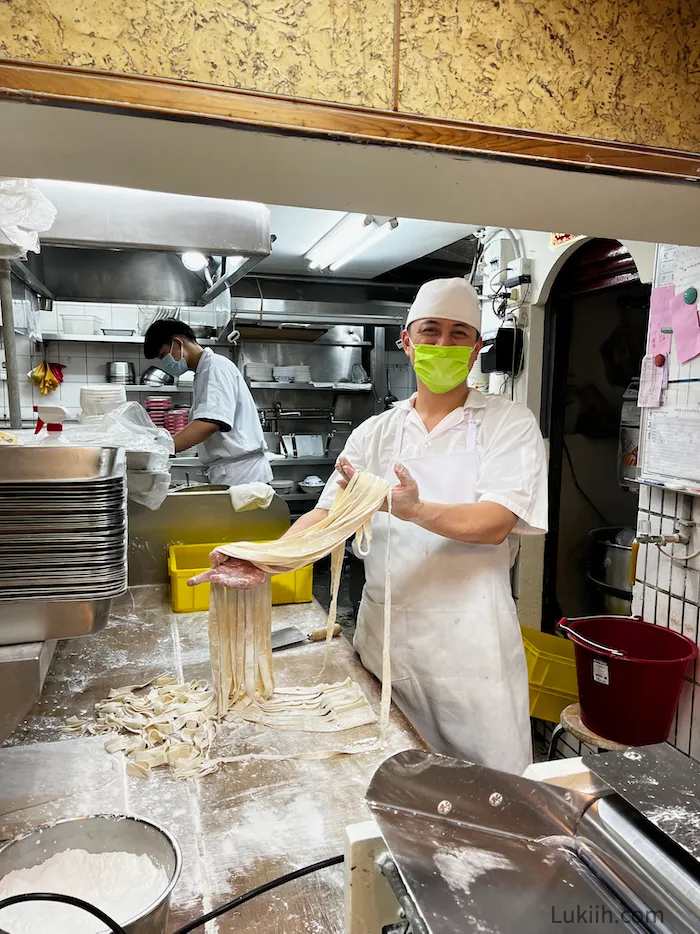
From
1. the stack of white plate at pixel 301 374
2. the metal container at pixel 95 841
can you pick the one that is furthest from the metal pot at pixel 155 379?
the metal container at pixel 95 841

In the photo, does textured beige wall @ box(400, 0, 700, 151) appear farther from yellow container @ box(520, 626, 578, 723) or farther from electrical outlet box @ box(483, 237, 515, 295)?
electrical outlet box @ box(483, 237, 515, 295)

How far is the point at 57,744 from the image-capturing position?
1488 millimetres

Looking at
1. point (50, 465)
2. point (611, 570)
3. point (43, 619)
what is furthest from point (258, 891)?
point (611, 570)

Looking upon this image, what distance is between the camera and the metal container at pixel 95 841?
913mm

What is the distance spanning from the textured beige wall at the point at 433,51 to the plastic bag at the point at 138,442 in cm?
142

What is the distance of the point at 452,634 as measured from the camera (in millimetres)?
1944

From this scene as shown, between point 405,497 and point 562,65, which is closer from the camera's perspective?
point 562,65

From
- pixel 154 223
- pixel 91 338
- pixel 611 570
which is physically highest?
pixel 154 223

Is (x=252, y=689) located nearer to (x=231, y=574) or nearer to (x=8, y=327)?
(x=231, y=574)

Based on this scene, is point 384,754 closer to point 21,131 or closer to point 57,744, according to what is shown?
point 57,744

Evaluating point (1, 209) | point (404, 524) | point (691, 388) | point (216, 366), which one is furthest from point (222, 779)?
point (216, 366)

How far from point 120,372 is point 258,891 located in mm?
5617

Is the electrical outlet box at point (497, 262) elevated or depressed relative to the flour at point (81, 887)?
elevated

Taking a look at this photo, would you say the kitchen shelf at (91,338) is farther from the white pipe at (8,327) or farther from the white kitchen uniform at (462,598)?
the white kitchen uniform at (462,598)
